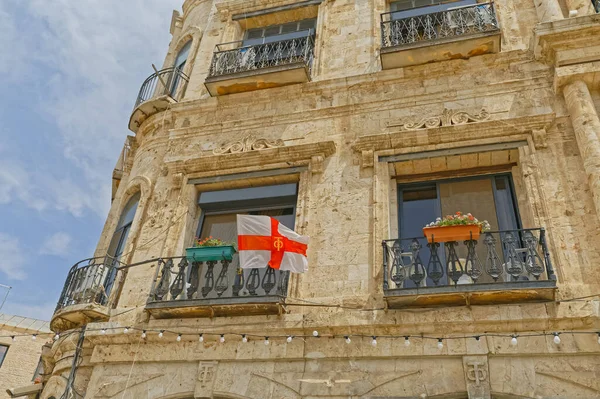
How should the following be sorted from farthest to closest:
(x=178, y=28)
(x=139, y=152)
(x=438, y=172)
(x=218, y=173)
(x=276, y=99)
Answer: (x=178, y=28), (x=139, y=152), (x=276, y=99), (x=218, y=173), (x=438, y=172)

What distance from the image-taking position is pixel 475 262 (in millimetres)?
6230

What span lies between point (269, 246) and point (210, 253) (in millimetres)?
947

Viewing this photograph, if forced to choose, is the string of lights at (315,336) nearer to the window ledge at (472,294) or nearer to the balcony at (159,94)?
the window ledge at (472,294)

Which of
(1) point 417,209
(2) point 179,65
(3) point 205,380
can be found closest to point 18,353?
(2) point 179,65

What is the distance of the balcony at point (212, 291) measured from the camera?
6523mm

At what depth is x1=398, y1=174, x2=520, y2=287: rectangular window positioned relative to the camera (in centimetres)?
706

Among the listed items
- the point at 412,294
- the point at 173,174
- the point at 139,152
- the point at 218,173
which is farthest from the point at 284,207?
the point at 139,152

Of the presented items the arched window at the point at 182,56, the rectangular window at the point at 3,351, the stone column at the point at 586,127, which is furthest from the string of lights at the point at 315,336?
the rectangular window at the point at 3,351

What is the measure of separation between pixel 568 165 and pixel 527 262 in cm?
171

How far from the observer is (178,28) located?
12.7 metres

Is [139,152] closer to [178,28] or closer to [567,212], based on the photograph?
[178,28]

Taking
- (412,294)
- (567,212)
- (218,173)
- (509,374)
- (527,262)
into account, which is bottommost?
(509,374)

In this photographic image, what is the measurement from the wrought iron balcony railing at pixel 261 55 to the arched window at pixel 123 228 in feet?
9.11

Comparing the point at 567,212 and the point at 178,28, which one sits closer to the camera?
the point at 567,212
